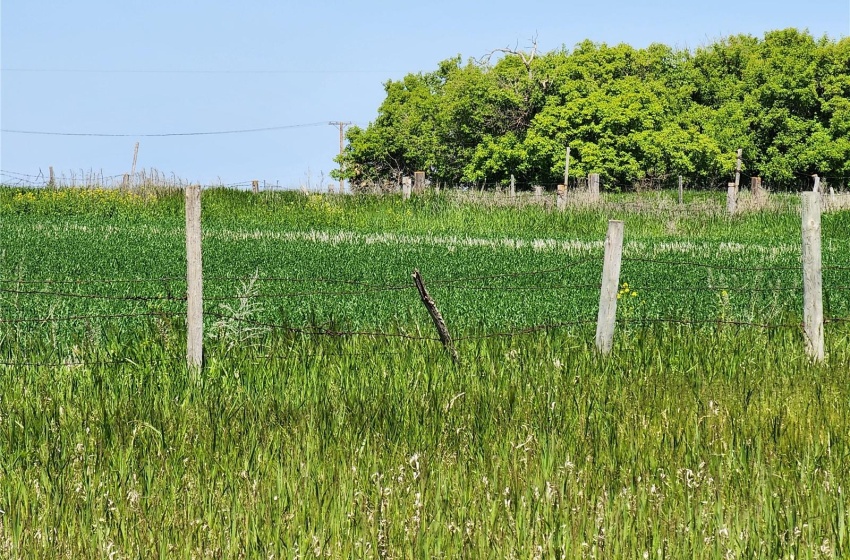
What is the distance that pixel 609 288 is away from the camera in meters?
8.78

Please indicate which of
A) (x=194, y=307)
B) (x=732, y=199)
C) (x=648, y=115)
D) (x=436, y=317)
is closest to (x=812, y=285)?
(x=436, y=317)

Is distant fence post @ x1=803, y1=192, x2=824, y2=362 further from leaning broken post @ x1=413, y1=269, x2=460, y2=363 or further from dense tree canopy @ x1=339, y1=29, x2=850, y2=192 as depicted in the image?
dense tree canopy @ x1=339, y1=29, x2=850, y2=192

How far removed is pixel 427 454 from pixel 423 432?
23.7 inches

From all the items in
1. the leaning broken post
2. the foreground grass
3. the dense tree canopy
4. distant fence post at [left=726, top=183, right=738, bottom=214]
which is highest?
the dense tree canopy

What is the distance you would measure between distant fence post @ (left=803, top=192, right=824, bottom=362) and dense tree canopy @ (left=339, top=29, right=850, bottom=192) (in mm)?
49692

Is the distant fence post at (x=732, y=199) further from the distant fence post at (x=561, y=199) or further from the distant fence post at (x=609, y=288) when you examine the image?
the distant fence post at (x=609, y=288)

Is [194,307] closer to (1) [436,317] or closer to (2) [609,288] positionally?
(1) [436,317]

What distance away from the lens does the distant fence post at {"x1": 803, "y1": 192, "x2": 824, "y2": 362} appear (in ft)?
29.3

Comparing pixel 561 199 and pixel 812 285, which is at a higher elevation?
pixel 561 199

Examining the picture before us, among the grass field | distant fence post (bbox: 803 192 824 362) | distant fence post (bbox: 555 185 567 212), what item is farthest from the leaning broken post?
distant fence post (bbox: 555 185 567 212)

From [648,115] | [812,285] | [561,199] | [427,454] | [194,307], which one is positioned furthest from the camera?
[648,115]

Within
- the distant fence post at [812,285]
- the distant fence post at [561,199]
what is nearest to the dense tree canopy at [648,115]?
the distant fence post at [561,199]

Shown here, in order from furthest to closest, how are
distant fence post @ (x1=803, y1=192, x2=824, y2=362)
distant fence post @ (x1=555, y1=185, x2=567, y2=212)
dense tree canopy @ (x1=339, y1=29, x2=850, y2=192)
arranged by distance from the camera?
dense tree canopy @ (x1=339, y1=29, x2=850, y2=192) → distant fence post @ (x1=555, y1=185, x2=567, y2=212) → distant fence post @ (x1=803, y1=192, x2=824, y2=362)

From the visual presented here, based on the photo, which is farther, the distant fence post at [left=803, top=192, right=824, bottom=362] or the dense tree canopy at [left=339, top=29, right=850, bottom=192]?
the dense tree canopy at [left=339, top=29, right=850, bottom=192]
